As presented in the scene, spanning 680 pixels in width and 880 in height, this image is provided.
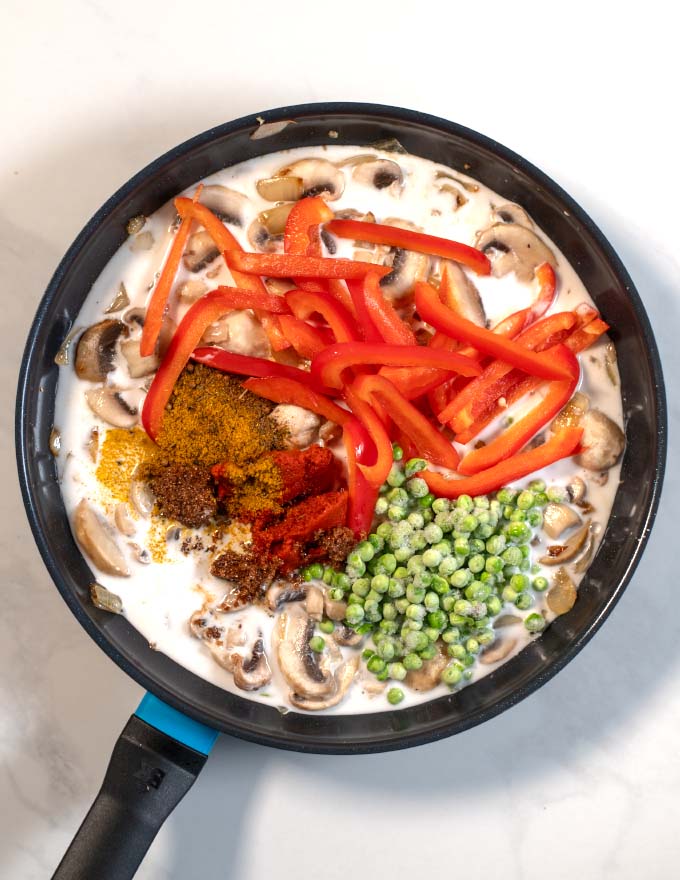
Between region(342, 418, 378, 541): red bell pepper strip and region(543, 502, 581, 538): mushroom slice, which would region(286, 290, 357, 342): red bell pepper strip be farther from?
region(543, 502, 581, 538): mushroom slice

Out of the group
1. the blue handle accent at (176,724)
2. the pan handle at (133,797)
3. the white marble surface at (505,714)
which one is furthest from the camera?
the white marble surface at (505,714)

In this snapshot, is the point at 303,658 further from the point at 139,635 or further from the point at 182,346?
the point at 182,346

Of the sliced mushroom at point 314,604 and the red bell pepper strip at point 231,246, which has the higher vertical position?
the red bell pepper strip at point 231,246

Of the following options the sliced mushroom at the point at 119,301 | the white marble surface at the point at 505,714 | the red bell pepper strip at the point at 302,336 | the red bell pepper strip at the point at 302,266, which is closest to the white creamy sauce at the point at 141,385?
A: the sliced mushroom at the point at 119,301

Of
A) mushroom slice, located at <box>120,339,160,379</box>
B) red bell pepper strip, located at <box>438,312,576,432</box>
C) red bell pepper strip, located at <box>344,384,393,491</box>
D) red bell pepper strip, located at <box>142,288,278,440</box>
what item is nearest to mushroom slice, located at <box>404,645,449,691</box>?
red bell pepper strip, located at <box>344,384,393,491</box>

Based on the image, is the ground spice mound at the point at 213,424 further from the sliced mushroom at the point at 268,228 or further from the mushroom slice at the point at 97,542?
the sliced mushroom at the point at 268,228

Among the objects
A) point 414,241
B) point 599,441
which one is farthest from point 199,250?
point 599,441

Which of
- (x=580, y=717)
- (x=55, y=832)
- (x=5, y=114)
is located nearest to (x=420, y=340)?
(x=580, y=717)
